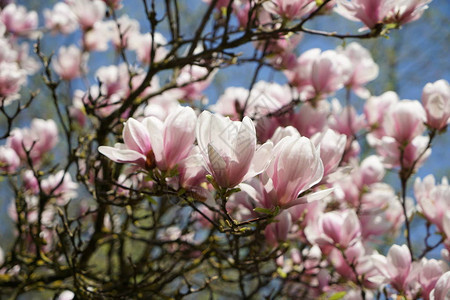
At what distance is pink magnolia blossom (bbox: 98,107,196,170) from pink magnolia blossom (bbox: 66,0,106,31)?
1533 millimetres

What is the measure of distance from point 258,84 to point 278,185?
3.75ft

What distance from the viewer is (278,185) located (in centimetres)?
92

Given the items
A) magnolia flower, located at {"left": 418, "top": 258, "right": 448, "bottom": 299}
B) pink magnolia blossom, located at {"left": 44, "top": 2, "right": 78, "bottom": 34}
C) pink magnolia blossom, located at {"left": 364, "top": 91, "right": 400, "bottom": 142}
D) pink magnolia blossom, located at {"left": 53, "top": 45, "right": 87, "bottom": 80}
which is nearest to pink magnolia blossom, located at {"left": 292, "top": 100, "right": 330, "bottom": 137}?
pink magnolia blossom, located at {"left": 364, "top": 91, "right": 400, "bottom": 142}

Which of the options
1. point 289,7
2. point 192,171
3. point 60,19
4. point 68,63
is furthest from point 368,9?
point 60,19

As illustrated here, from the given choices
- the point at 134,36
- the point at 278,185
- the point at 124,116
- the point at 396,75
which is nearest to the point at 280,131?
the point at 278,185

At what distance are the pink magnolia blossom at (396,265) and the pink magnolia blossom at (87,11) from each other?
72.2 inches

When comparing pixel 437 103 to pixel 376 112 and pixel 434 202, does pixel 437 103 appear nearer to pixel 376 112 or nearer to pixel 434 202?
pixel 434 202

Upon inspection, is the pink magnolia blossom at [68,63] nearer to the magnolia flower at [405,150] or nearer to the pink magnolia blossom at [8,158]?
the pink magnolia blossom at [8,158]

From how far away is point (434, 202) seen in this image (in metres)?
1.46

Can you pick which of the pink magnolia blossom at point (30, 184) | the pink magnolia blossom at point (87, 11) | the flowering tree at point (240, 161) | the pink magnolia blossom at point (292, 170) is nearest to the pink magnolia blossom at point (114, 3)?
the flowering tree at point (240, 161)

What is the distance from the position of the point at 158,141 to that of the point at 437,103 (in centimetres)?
97

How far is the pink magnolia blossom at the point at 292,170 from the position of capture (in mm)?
879

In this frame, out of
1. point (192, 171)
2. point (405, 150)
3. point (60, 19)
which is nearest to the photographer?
point (192, 171)

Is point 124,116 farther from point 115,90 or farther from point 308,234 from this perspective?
point 308,234
